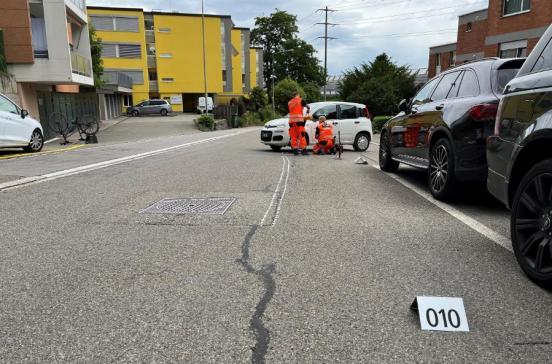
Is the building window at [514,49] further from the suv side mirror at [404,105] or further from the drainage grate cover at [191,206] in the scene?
the drainage grate cover at [191,206]

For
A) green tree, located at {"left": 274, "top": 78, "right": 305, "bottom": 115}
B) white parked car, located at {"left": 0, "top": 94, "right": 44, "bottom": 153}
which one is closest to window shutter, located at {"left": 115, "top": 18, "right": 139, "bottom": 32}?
green tree, located at {"left": 274, "top": 78, "right": 305, "bottom": 115}

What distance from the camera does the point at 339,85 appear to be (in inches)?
1991

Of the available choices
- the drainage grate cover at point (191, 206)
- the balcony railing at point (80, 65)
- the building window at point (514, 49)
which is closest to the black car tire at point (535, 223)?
the drainage grate cover at point (191, 206)

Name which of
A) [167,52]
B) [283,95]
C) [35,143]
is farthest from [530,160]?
[283,95]

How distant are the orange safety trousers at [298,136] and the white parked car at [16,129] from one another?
8092mm

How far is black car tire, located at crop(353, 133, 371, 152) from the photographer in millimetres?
16141

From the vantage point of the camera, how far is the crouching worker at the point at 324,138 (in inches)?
545

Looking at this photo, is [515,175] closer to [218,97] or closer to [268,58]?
[218,97]

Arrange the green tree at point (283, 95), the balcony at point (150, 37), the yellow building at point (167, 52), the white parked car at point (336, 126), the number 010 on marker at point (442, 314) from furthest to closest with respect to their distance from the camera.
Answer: the green tree at point (283, 95)
the balcony at point (150, 37)
the yellow building at point (167, 52)
the white parked car at point (336, 126)
the number 010 on marker at point (442, 314)

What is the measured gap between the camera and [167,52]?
5731cm

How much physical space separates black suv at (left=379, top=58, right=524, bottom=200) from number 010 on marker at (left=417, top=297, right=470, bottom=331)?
3.21 meters

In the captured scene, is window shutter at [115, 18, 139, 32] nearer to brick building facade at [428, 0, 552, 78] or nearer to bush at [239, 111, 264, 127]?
bush at [239, 111, 264, 127]

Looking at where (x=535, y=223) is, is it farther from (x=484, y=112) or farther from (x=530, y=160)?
(x=484, y=112)

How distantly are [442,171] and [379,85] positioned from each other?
123 feet
